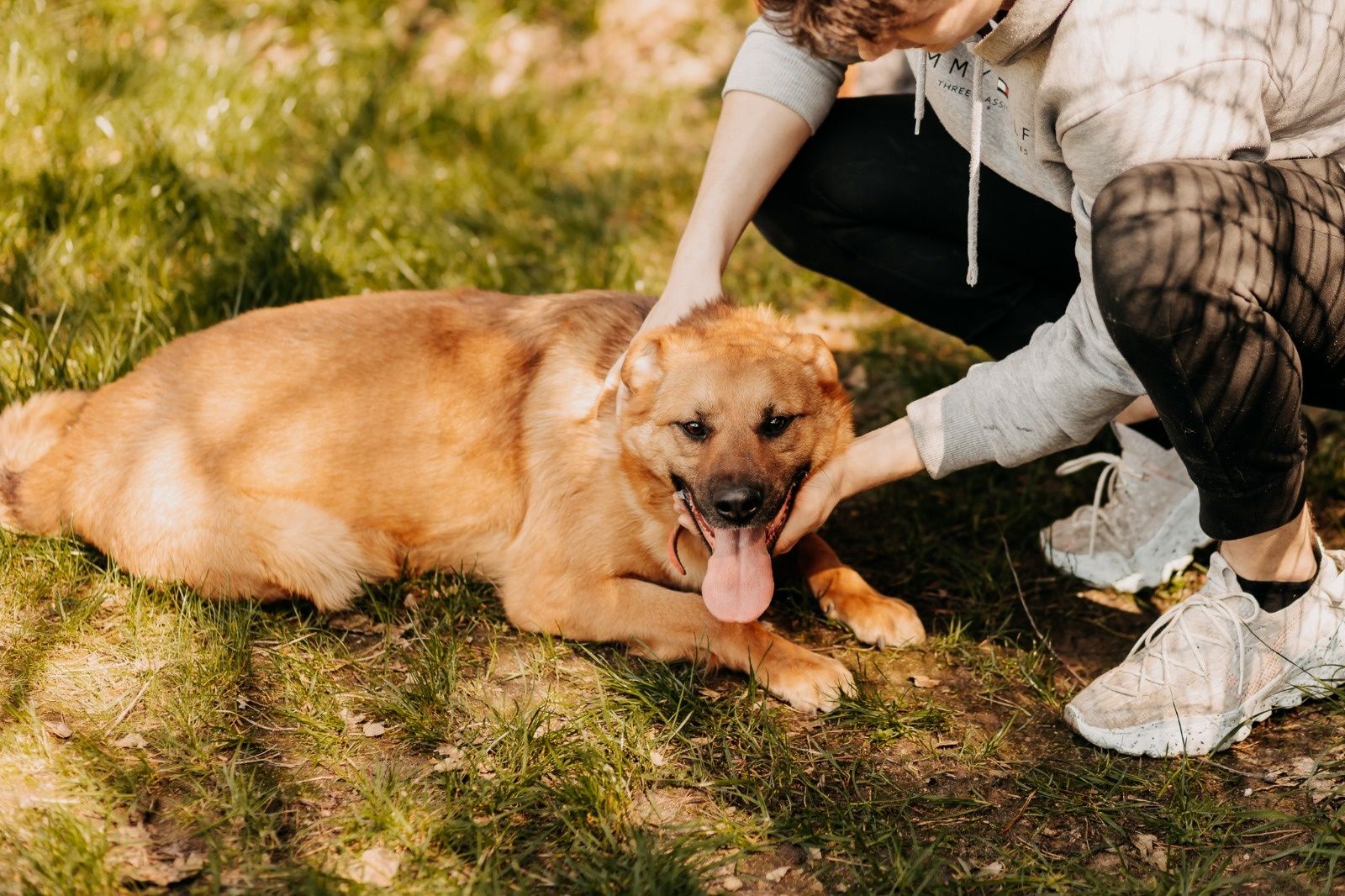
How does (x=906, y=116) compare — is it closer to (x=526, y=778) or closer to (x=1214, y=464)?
(x=1214, y=464)

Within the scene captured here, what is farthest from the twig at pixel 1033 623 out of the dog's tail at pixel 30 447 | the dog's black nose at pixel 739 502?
the dog's tail at pixel 30 447

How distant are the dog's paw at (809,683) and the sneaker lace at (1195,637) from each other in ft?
2.14

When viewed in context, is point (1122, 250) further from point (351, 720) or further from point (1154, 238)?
point (351, 720)

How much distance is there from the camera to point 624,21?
654 centimetres

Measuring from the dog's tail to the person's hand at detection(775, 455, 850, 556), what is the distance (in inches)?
82.5

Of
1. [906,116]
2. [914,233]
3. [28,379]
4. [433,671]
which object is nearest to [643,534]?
[433,671]

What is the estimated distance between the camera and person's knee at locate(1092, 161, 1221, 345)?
7.41ft

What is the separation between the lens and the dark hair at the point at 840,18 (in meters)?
2.09

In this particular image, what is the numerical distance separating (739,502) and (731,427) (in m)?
0.27

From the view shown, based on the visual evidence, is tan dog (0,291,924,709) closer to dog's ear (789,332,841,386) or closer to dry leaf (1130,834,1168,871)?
dog's ear (789,332,841,386)

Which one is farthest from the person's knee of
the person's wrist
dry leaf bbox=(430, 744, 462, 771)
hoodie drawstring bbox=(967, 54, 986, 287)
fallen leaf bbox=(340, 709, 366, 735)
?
fallen leaf bbox=(340, 709, 366, 735)

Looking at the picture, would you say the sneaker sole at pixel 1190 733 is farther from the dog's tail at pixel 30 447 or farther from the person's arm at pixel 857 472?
the dog's tail at pixel 30 447

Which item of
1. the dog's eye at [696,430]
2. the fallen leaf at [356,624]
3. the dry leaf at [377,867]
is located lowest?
the fallen leaf at [356,624]

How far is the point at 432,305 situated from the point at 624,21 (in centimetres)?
362
